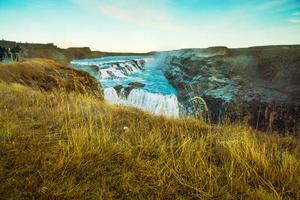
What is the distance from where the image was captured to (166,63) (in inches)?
1650

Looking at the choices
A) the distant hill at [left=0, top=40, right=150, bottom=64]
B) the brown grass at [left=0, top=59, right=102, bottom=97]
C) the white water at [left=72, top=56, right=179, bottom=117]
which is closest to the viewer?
the brown grass at [left=0, top=59, right=102, bottom=97]

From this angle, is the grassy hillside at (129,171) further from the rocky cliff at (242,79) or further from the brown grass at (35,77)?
the rocky cliff at (242,79)

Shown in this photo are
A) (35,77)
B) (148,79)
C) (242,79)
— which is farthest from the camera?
(148,79)

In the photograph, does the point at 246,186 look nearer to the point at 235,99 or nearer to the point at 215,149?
the point at 215,149

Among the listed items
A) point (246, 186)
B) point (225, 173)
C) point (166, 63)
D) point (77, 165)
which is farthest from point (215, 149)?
point (166, 63)

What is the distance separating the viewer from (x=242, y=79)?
26.7 metres

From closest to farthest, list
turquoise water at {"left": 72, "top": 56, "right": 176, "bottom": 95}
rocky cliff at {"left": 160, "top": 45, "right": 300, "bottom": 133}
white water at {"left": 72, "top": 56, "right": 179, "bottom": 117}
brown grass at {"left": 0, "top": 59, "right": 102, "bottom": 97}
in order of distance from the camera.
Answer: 1. brown grass at {"left": 0, "top": 59, "right": 102, "bottom": 97}
2. rocky cliff at {"left": 160, "top": 45, "right": 300, "bottom": 133}
3. white water at {"left": 72, "top": 56, "right": 179, "bottom": 117}
4. turquoise water at {"left": 72, "top": 56, "right": 176, "bottom": 95}

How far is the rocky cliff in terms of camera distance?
19920 millimetres

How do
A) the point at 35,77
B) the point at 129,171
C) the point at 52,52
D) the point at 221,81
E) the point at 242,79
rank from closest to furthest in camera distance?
the point at 129,171 < the point at 35,77 < the point at 221,81 < the point at 242,79 < the point at 52,52

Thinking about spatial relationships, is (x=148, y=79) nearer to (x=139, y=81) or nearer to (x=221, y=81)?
(x=139, y=81)

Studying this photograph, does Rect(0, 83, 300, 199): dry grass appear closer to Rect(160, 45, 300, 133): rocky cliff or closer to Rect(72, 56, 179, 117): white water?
Rect(72, 56, 179, 117): white water

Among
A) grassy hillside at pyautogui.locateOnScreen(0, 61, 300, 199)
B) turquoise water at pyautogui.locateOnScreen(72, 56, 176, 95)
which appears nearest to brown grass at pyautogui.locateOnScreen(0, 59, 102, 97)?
grassy hillside at pyautogui.locateOnScreen(0, 61, 300, 199)

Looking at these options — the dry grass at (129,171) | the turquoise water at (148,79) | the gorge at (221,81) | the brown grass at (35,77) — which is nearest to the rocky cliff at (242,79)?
the gorge at (221,81)

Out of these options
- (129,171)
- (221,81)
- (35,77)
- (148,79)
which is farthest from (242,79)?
(129,171)
